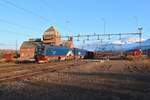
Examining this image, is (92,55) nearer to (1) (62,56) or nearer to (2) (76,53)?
(2) (76,53)

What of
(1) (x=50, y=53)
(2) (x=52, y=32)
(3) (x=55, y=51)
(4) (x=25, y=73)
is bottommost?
(4) (x=25, y=73)

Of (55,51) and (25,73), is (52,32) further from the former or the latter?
(25,73)

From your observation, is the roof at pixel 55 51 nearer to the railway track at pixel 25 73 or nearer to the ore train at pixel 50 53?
the ore train at pixel 50 53

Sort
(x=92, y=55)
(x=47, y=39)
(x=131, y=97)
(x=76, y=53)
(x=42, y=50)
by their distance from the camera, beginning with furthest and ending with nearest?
(x=47, y=39), (x=92, y=55), (x=76, y=53), (x=42, y=50), (x=131, y=97)

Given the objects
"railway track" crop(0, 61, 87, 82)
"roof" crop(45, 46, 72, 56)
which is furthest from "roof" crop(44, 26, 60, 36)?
"railway track" crop(0, 61, 87, 82)

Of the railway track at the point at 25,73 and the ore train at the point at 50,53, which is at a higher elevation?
the ore train at the point at 50,53

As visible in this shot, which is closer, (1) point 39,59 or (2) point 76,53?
(1) point 39,59

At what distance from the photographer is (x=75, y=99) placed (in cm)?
1276

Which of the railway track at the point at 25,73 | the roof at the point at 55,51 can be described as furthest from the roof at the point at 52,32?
the railway track at the point at 25,73

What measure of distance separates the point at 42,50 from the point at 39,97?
153ft

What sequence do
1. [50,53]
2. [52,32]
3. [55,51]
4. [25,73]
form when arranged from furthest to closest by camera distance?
1. [52,32]
2. [55,51]
3. [50,53]
4. [25,73]

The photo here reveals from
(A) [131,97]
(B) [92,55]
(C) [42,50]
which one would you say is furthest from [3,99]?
(B) [92,55]

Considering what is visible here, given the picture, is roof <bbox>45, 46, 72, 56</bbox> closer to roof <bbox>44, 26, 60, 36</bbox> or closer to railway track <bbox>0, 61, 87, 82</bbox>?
railway track <bbox>0, 61, 87, 82</bbox>

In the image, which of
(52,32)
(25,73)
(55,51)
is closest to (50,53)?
(55,51)
